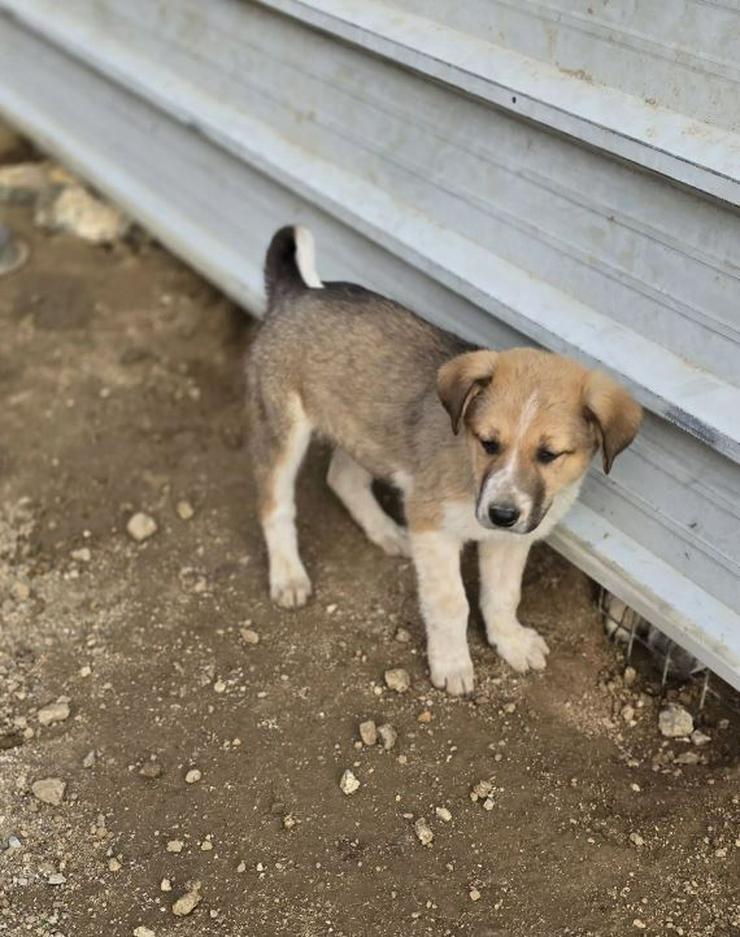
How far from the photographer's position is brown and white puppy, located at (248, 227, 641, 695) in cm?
346

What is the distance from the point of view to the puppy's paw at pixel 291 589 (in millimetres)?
4512

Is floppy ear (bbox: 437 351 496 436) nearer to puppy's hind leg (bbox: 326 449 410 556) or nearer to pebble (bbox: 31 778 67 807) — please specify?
puppy's hind leg (bbox: 326 449 410 556)

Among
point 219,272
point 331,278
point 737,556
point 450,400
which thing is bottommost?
point 219,272

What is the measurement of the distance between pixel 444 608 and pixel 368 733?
533mm

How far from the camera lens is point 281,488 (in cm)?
456

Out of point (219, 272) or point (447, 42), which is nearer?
point (447, 42)

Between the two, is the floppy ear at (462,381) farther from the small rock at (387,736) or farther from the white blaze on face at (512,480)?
the small rock at (387,736)

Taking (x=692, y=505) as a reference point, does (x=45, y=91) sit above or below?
below

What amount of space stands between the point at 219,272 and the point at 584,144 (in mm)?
2858

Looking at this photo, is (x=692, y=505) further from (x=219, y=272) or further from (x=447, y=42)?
(x=219, y=272)

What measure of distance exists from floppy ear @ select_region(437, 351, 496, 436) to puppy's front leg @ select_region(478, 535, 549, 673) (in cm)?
76

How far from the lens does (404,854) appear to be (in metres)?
3.57

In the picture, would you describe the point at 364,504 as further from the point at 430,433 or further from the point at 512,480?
the point at 512,480

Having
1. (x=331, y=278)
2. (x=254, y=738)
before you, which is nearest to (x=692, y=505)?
(x=254, y=738)
